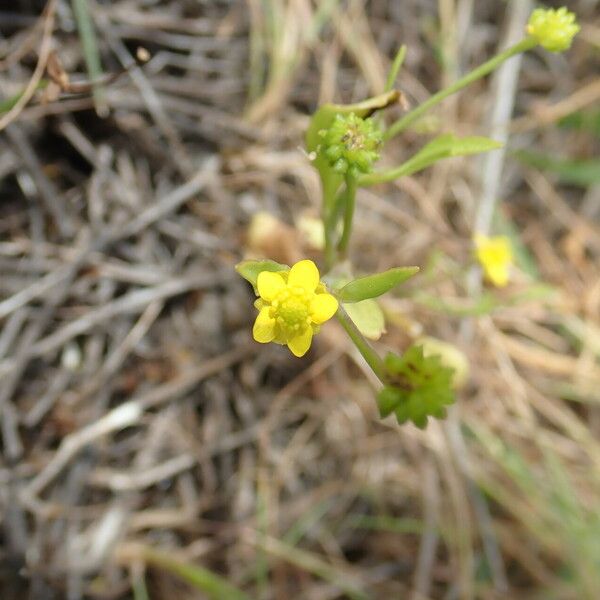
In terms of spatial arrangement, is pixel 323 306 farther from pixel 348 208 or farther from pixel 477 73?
pixel 477 73

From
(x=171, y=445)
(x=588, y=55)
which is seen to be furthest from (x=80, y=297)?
(x=588, y=55)

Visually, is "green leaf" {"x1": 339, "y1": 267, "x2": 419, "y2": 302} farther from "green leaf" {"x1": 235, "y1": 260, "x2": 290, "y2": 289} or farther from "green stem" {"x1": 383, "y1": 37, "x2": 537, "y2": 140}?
"green stem" {"x1": 383, "y1": 37, "x2": 537, "y2": 140}

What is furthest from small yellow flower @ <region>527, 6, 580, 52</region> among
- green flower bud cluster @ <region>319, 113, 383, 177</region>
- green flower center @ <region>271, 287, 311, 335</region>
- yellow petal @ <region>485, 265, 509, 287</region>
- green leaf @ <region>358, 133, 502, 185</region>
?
yellow petal @ <region>485, 265, 509, 287</region>

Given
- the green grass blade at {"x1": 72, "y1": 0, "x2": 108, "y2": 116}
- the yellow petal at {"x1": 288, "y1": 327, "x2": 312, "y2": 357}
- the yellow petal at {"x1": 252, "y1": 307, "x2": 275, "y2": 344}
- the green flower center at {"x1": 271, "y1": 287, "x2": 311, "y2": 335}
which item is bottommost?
the yellow petal at {"x1": 288, "y1": 327, "x2": 312, "y2": 357}

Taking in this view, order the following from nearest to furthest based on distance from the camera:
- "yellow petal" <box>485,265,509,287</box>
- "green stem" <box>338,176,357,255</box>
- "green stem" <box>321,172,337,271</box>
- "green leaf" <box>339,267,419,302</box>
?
"green leaf" <box>339,267,419,302</box>
"green stem" <box>338,176,357,255</box>
"green stem" <box>321,172,337,271</box>
"yellow petal" <box>485,265,509,287</box>

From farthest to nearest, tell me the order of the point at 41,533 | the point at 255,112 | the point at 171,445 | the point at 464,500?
the point at 464,500 < the point at 255,112 < the point at 171,445 < the point at 41,533

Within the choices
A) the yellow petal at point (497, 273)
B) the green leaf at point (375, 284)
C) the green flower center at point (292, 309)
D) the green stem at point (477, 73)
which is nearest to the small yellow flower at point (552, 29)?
the green stem at point (477, 73)

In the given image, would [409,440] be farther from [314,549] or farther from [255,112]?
[255,112]

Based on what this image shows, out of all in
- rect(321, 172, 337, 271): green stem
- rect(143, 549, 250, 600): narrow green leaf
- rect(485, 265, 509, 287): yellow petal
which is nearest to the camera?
rect(321, 172, 337, 271): green stem
